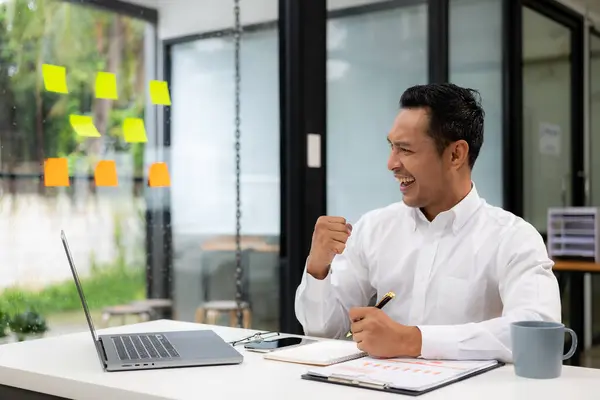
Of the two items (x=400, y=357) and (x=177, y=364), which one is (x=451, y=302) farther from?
(x=177, y=364)

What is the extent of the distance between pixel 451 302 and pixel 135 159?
4.07 ft

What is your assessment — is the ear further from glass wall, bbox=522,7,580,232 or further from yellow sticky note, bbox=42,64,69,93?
glass wall, bbox=522,7,580,232

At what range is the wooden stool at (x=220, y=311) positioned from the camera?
283cm

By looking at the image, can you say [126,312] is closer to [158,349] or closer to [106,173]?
[106,173]

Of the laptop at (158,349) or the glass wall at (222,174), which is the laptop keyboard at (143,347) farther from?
the glass wall at (222,174)

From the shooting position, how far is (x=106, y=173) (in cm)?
241

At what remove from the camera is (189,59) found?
2.76 metres

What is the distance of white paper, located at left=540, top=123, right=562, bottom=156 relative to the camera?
4.77 m

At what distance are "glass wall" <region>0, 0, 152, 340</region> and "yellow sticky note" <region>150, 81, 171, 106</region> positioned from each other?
0.16 feet

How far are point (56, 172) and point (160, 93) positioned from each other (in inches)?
20.2

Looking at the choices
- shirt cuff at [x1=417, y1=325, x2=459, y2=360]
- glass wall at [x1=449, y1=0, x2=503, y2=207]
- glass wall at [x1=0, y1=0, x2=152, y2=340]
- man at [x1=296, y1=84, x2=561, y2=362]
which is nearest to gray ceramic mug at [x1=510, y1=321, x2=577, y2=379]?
shirt cuff at [x1=417, y1=325, x2=459, y2=360]

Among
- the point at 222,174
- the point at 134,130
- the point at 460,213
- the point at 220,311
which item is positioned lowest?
the point at 220,311

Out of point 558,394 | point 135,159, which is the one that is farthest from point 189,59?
point 558,394

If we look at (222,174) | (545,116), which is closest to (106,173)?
(222,174)
